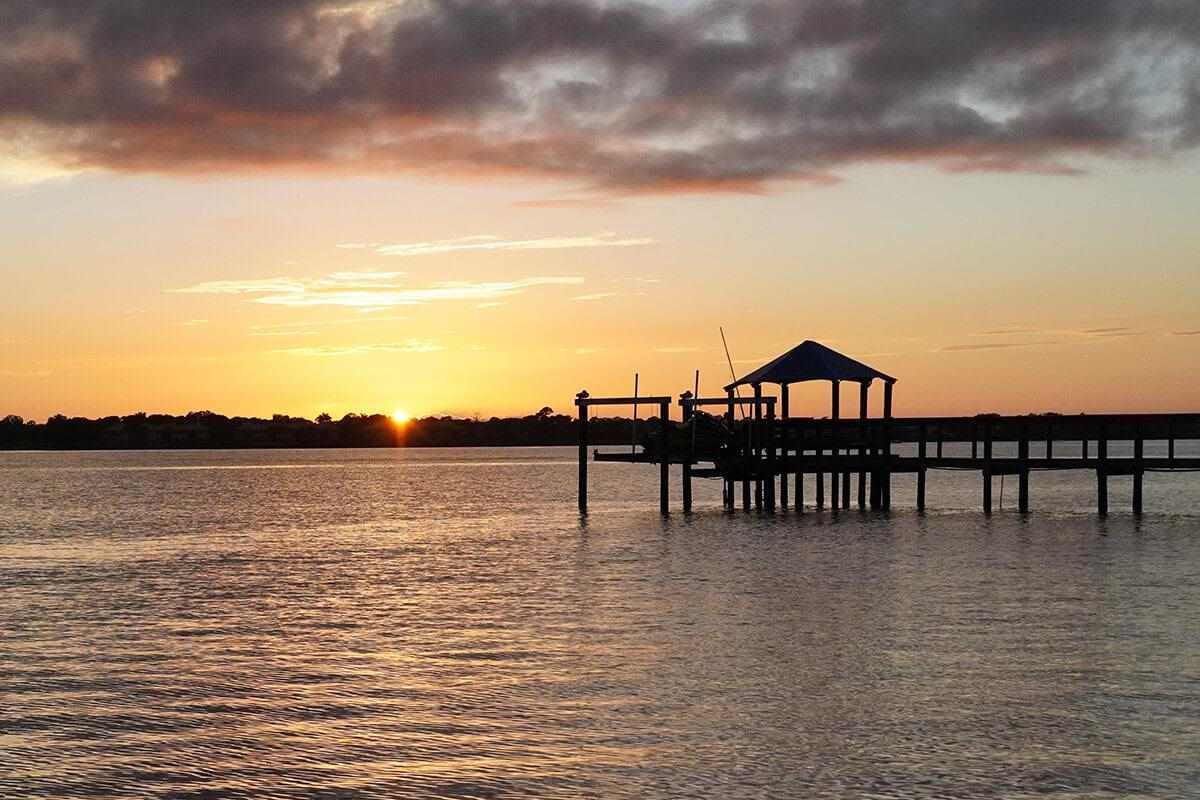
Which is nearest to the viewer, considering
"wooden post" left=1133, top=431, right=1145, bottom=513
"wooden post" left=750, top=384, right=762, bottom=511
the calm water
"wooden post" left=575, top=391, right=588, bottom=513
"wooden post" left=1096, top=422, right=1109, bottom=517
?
the calm water

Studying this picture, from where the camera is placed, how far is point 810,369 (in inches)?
1597

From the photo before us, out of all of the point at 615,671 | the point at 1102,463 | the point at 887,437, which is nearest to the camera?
the point at 615,671

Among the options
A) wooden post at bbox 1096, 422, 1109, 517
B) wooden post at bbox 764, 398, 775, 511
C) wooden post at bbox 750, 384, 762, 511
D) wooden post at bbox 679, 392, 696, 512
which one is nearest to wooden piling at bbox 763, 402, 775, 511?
wooden post at bbox 764, 398, 775, 511

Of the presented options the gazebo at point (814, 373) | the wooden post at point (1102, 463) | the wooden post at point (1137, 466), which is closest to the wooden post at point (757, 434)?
the gazebo at point (814, 373)

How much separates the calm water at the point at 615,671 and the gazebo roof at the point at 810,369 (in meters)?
9.69

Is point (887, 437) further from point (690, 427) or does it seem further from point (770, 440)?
point (690, 427)

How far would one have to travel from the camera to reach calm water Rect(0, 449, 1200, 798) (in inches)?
382

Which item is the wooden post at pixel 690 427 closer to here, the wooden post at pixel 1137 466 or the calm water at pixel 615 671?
the calm water at pixel 615 671

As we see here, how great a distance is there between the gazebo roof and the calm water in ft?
31.8

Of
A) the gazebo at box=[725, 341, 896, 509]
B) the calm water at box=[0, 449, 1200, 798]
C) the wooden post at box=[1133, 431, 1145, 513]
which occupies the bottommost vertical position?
the calm water at box=[0, 449, 1200, 798]

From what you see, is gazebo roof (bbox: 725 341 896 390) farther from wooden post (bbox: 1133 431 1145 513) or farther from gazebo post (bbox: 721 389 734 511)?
wooden post (bbox: 1133 431 1145 513)

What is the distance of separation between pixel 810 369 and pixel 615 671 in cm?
2745

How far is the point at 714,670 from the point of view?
13961 millimetres

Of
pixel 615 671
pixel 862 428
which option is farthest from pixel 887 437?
pixel 615 671
